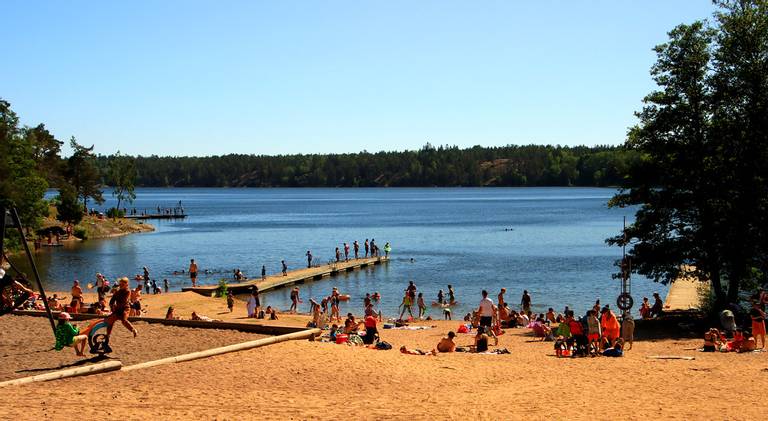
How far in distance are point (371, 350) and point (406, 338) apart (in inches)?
229

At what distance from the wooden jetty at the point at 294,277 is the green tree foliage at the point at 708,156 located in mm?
22122

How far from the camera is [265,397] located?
12836 mm

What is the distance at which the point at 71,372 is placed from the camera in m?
13.8

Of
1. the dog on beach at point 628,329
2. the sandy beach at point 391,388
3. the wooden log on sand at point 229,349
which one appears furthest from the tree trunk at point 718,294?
the wooden log on sand at point 229,349

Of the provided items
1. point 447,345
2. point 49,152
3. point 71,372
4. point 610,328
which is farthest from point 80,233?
point 71,372

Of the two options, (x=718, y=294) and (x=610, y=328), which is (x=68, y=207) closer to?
(x=718, y=294)

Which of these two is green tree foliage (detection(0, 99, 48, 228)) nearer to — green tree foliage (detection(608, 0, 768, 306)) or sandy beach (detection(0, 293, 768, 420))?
sandy beach (detection(0, 293, 768, 420))

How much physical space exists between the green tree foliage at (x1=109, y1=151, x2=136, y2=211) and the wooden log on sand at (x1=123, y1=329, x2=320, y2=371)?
9977cm

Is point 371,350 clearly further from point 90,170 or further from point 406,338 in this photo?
point 90,170

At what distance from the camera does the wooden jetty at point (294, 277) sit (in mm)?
41694

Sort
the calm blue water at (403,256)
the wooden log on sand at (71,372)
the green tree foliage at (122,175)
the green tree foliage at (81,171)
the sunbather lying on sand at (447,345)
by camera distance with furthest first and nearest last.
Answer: the green tree foliage at (122,175), the green tree foliage at (81,171), the calm blue water at (403,256), the sunbather lying on sand at (447,345), the wooden log on sand at (71,372)

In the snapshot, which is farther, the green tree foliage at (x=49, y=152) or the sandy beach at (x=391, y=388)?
the green tree foliage at (x=49, y=152)

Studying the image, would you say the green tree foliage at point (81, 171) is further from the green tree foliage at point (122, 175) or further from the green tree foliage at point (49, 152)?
the green tree foliage at point (122, 175)

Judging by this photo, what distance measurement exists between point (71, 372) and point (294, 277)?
33.3m
